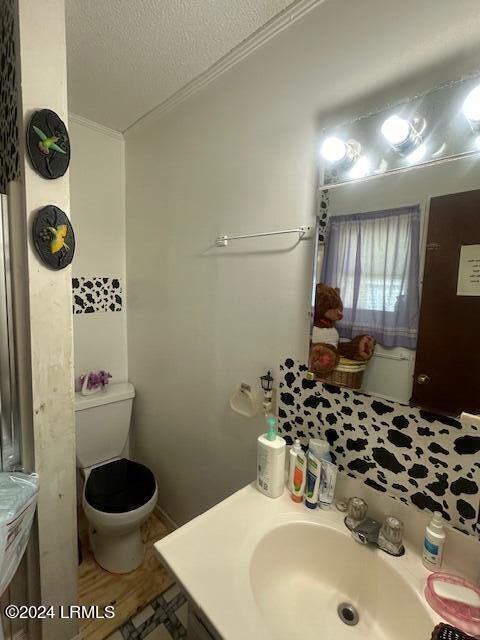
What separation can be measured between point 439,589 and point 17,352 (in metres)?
1.35

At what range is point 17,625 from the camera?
1162mm

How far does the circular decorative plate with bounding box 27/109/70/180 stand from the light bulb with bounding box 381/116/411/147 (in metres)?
1.00

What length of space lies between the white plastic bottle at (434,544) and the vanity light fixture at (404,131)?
0.97 m

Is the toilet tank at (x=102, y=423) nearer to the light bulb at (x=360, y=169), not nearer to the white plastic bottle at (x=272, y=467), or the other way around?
the white plastic bottle at (x=272, y=467)

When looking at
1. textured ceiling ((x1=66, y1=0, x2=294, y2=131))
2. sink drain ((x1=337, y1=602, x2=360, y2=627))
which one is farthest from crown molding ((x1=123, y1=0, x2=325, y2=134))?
sink drain ((x1=337, y1=602, x2=360, y2=627))

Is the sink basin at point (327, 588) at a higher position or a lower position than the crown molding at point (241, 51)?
lower

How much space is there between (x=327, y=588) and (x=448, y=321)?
819 mm

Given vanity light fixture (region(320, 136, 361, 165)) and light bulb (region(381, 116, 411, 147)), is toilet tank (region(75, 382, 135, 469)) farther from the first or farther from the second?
light bulb (region(381, 116, 411, 147))

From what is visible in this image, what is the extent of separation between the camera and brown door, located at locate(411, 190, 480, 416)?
71 cm

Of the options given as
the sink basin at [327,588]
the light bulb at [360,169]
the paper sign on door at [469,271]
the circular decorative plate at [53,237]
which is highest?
the light bulb at [360,169]

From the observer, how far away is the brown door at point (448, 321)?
0.71 meters

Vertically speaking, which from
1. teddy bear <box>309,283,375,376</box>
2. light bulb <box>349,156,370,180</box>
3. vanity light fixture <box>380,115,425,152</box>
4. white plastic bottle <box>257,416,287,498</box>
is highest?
vanity light fixture <box>380,115,425,152</box>

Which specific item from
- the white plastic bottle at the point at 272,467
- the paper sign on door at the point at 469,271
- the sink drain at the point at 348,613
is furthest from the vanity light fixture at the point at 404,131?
the sink drain at the point at 348,613

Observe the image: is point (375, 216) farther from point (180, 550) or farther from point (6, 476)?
point (6, 476)
